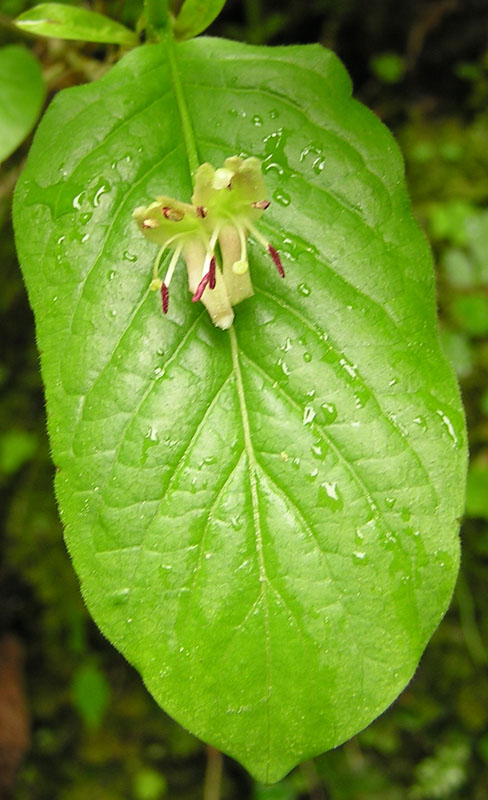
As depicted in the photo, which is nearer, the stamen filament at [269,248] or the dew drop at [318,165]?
the stamen filament at [269,248]

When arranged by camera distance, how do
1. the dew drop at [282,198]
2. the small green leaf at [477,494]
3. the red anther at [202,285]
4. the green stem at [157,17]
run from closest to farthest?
the red anther at [202,285], the dew drop at [282,198], the green stem at [157,17], the small green leaf at [477,494]

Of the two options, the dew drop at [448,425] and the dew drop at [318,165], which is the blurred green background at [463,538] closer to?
the dew drop at [318,165]

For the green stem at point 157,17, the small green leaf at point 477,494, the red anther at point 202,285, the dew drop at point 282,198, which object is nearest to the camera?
the red anther at point 202,285

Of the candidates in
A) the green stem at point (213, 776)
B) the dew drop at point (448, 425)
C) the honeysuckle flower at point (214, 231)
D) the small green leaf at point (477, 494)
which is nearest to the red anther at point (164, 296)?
the honeysuckle flower at point (214, 231)

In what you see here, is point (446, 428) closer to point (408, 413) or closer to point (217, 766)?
point (408, 413)

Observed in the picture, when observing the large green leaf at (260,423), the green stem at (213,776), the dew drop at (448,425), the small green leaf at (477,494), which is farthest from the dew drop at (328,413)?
the green stem at (213,776)

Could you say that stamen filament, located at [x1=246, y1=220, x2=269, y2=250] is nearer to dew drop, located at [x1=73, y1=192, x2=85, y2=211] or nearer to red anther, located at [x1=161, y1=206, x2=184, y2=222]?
red anther, located at [x1=161, y1=206, x2=184, y2=222]

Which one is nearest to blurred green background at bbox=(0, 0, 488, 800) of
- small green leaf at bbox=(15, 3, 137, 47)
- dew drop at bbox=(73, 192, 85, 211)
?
small green leaf at bbox=(15, 3, 137, 47)

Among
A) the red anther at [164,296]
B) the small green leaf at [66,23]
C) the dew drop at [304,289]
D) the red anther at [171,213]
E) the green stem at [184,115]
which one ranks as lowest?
the dew drop at [304,289]

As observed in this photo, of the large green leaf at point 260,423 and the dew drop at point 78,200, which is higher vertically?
the dew drop at point 78,200
